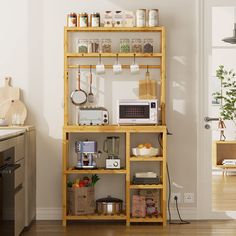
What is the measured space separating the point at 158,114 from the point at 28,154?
4.20 feet

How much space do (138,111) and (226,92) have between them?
920 mm

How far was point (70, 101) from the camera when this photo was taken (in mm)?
5098

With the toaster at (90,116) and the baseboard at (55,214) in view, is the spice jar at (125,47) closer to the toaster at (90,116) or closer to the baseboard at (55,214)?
the toaster at (90,116)

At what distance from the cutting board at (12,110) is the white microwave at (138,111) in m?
0.92

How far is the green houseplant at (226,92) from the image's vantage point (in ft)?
16.8

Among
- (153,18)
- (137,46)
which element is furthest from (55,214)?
(153,18)

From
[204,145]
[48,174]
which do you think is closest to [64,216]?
[48,174]

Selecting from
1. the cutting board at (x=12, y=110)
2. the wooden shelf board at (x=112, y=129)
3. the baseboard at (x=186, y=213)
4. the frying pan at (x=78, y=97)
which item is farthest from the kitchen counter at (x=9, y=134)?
the baseboard at (x=186, y=213)

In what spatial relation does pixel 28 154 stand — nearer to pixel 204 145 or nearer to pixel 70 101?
pixel 70 101

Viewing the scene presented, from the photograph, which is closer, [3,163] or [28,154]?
[3,163]

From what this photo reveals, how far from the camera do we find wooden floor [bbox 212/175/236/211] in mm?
5172

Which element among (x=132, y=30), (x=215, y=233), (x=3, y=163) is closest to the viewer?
(x=3, y=163)

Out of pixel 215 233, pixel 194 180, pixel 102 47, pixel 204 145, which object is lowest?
pixel 215 233

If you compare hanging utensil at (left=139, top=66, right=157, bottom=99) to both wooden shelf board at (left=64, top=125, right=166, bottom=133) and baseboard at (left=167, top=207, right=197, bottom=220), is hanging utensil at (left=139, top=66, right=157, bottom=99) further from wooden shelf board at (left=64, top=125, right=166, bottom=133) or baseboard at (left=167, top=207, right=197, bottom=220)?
baseboard at (left=167, top=207, right=197, bottom=220)
